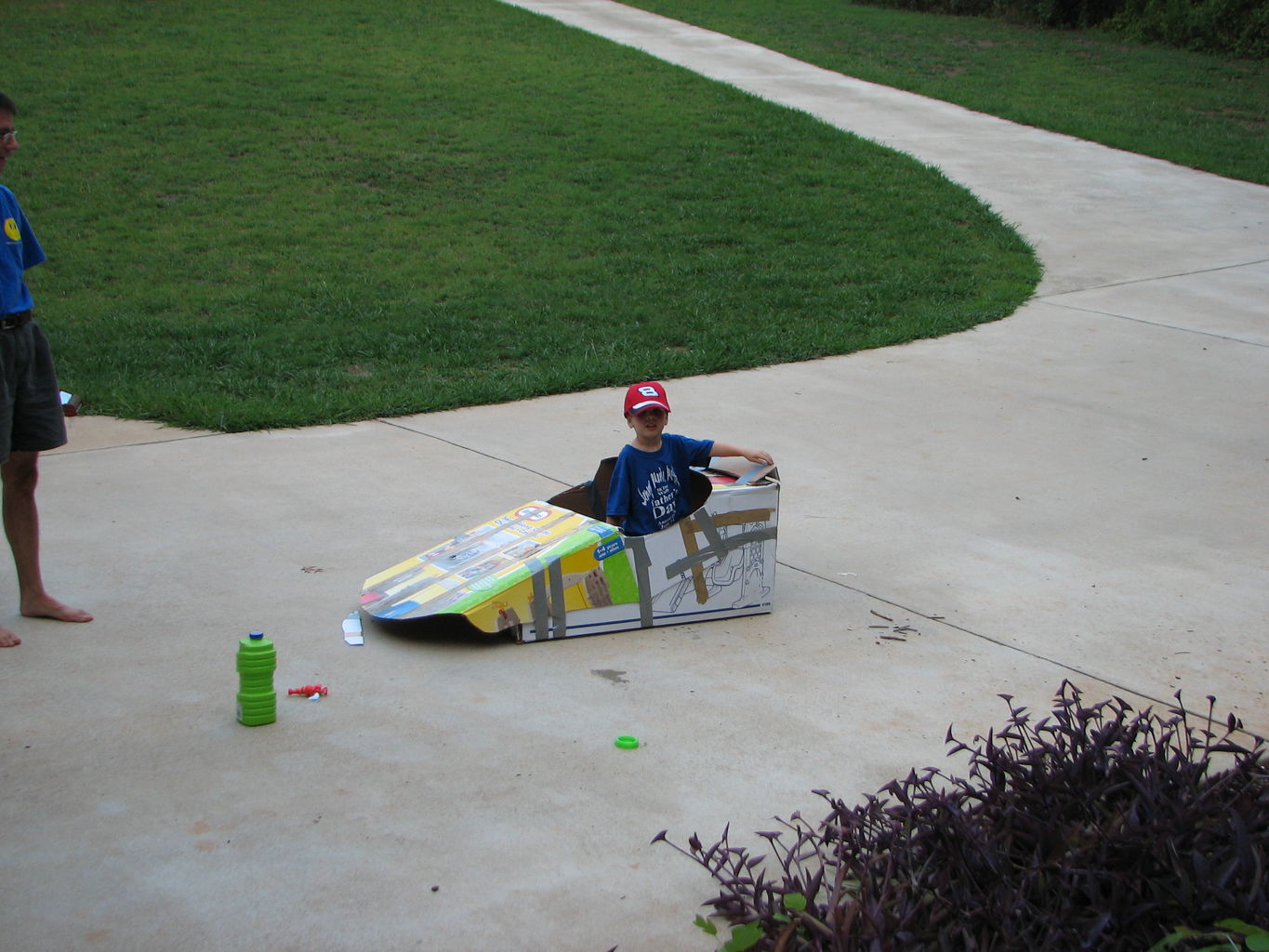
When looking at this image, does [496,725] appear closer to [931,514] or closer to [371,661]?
[371,661]

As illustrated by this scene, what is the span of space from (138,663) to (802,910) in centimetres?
241

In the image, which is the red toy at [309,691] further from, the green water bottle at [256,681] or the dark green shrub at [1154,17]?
the dark green shrub at [1154,17]

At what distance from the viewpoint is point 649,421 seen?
4.88 m

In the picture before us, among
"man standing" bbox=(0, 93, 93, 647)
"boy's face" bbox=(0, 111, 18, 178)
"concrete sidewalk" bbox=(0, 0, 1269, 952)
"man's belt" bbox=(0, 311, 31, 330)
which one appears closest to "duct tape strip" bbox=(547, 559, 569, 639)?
"concrete sidewalk" bbox=(0, 0, 1269, 952)

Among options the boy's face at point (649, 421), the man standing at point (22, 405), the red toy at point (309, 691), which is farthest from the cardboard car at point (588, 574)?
the man standing at point (22, 405)

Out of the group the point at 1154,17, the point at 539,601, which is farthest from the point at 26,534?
the point at 1154,17

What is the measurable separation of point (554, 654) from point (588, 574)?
30 centimetres

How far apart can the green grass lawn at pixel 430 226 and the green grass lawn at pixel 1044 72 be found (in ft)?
11.8

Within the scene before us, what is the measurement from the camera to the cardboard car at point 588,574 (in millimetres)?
4520

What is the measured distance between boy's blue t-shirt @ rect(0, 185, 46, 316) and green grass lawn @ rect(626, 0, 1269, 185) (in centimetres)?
1395

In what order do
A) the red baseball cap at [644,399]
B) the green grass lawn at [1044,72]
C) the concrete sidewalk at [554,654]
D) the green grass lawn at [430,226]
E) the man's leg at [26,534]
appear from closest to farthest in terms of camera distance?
the concrete sidewalk at [554,654] < the man's leg at [26,534] < the red baseball cap at [644,399] < the green grass lawn at [430,226] < the green grass lawn at [1044,72]

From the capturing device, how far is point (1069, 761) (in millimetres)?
3436

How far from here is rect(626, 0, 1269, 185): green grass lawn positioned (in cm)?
1647

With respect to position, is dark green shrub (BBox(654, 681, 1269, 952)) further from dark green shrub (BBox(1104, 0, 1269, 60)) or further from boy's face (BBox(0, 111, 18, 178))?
dark green shrub (BBox(1104, 0, 1269, 60))
